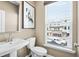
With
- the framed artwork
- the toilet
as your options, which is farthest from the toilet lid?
the framed artwork

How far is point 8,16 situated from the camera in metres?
0.68

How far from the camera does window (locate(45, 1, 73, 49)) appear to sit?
33.3 inches

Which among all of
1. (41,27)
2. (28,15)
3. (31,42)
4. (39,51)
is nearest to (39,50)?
(39,51)

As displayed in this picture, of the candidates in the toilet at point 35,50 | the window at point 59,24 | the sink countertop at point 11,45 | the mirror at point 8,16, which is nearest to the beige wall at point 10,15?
the mirror at point 8,16

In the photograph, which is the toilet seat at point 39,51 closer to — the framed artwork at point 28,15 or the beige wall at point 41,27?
the beige wall at point 41,27

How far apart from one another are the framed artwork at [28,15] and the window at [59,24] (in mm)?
147

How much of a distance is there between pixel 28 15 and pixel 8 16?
21cm

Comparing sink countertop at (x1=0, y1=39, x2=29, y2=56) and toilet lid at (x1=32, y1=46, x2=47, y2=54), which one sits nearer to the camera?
sink countertop at (x1=0, y1=39, x2=29, y2=56)

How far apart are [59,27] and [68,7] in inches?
9.0

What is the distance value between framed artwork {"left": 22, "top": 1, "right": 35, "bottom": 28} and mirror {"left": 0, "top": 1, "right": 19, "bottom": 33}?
70 millimetres

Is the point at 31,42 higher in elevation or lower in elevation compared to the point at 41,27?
lower

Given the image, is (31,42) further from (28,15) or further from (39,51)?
(28,15)

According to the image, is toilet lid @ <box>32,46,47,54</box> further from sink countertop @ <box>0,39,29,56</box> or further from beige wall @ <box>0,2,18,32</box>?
beige wall @ <box>0,2,18,32</box>

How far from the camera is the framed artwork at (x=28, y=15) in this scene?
2.59ft
